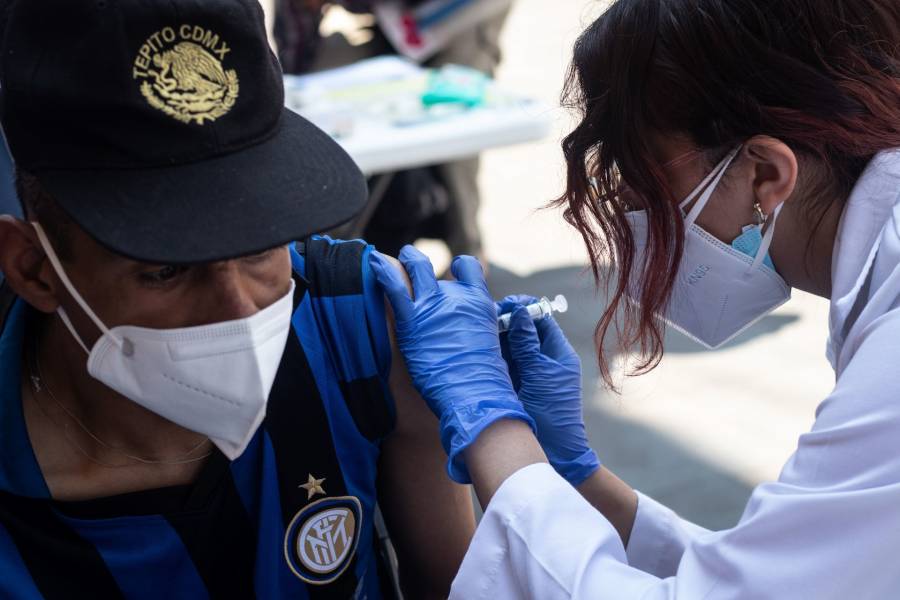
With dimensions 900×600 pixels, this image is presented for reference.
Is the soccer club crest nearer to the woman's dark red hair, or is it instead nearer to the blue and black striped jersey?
the blue and black striped jersey

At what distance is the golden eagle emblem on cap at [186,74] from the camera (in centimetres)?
115

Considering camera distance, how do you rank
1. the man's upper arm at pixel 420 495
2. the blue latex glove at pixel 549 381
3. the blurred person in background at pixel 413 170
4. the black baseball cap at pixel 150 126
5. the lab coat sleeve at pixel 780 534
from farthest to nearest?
the blurred person in background at pixel 413 170, the blue latex glove at pixel 549 381, the man's upper arm at pixel 420 495, the lab coat sleeve at pixel 780 534, the black baseball cap at pixel 150 126

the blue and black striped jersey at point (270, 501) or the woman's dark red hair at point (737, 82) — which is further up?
the woman's dark red hair at point (737, 82)

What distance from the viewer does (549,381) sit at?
1765mm

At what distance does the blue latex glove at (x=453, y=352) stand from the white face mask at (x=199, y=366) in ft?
0.93

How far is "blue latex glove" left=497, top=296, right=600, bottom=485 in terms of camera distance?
177cm

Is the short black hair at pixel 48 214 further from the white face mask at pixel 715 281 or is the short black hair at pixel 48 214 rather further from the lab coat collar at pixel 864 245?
the lab coat collar at pixel 864 245

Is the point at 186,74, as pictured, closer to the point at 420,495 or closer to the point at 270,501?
the point at 270,501

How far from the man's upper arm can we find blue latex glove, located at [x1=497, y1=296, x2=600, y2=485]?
0.64 ft

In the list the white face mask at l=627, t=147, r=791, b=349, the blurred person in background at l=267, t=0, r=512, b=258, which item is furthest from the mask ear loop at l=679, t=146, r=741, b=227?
the blurred person in background at l=267, t=0, r=512, b=258

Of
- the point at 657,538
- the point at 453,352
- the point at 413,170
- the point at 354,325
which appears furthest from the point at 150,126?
the point at 413,170

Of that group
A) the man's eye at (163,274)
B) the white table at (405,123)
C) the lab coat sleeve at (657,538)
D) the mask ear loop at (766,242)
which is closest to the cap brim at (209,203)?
the man's eye at (163,274)

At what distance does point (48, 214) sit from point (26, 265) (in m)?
0.10

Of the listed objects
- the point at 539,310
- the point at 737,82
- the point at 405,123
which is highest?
the point at 737,82
